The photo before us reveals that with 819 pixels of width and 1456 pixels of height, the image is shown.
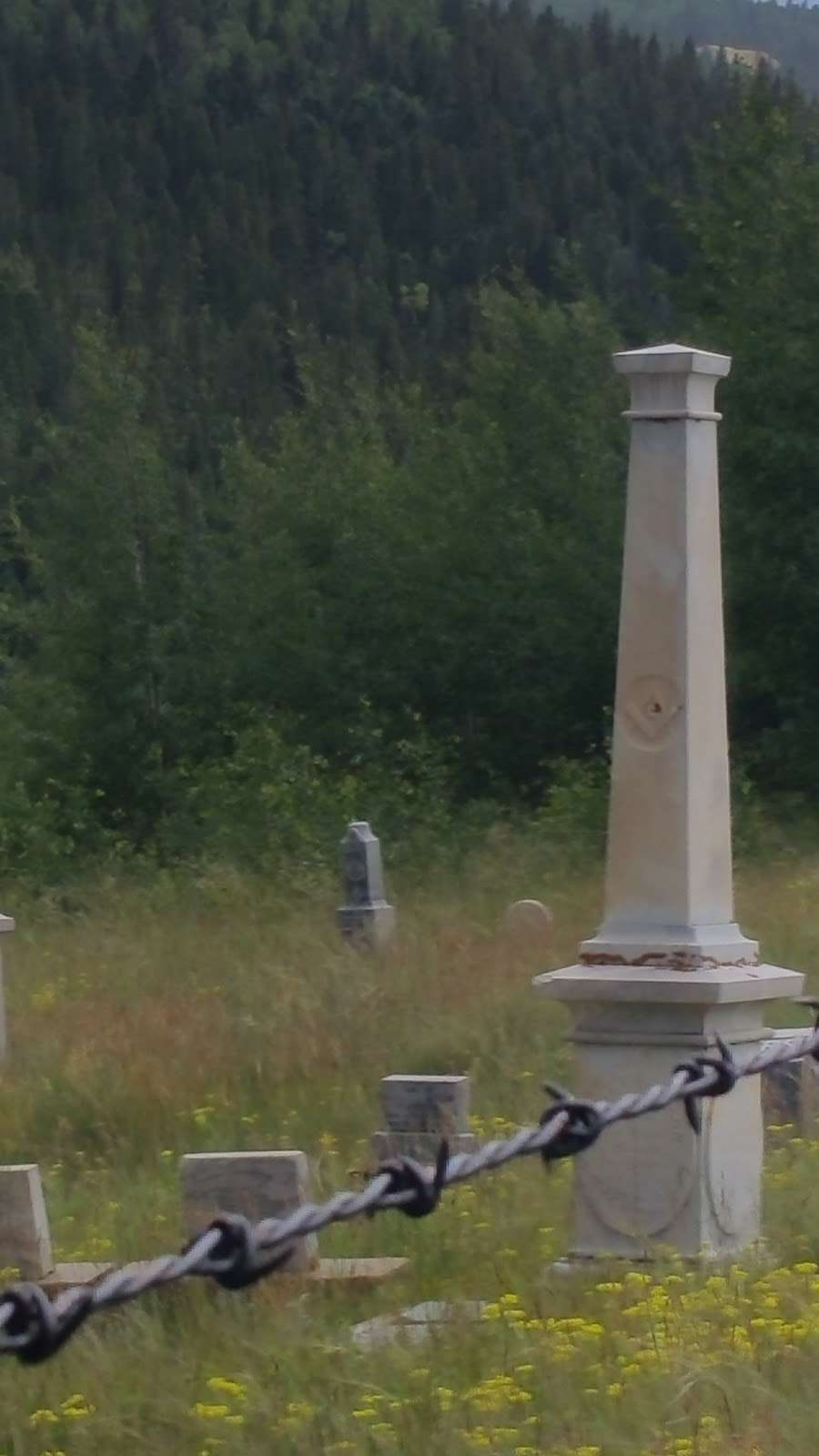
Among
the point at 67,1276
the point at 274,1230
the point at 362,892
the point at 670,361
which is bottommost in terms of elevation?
the point at 67,1276

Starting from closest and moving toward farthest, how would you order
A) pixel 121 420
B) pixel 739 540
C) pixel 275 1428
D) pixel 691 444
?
pixel 275 1428 → pixel 691 444 → pixel 739 540 → pixel 121 420

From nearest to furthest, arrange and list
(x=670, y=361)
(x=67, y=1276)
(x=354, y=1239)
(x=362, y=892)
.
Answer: (x=670, y=361) → (x=67, y=1276) → (x=354, y=1239) → (x=362, y=892)

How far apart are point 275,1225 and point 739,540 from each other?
79.8ft

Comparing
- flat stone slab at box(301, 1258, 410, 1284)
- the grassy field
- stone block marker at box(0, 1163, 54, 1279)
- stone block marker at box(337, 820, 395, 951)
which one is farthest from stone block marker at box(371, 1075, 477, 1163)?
stone block marker at box(337, 820, 395, 951)

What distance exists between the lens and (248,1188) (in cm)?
690

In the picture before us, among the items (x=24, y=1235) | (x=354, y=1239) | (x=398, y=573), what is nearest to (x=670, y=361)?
(x=354, y=1239)

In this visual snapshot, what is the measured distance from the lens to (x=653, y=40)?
107 metres

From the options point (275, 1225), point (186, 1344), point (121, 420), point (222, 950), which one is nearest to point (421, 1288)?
point (186, 1344)

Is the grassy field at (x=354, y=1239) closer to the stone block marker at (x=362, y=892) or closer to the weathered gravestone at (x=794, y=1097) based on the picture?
the stone block marker at (x=362, y=892)

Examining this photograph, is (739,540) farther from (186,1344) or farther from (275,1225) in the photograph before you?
(275,1225)

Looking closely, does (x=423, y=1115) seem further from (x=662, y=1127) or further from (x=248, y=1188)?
(x=662, y=1127)

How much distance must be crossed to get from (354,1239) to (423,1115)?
0.74 metres

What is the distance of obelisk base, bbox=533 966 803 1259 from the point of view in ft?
20.8

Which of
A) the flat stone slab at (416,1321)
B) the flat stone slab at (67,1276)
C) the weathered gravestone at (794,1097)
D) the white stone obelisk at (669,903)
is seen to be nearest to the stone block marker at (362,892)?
the weathered gravestone at (794,1097)
